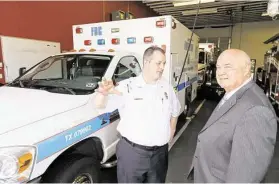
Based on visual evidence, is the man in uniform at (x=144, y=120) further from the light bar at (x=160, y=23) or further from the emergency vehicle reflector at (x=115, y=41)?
the emergency vehicle reflector at (x=115, y=41)

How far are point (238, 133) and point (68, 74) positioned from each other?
98.2 inches

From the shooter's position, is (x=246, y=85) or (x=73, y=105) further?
(x=73, y=105)

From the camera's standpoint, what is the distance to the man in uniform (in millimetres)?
1943

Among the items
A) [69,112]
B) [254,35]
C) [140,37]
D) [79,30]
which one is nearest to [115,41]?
[140,37]

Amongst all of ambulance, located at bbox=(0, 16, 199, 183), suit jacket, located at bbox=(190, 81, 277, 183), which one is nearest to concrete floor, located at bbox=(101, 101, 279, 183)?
ambulance, located at bbox=(0, 16, 199, 183)

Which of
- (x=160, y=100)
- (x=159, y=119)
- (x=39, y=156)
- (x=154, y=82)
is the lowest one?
(x=39, y=156)

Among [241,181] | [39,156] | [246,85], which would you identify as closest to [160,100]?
[246,85]

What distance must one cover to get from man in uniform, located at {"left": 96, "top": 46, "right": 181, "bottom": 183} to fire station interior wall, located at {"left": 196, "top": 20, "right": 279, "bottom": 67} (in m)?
15.7

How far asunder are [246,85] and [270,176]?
2668mm

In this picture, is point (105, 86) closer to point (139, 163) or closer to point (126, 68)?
point (139, 163)

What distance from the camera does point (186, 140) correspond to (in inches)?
185

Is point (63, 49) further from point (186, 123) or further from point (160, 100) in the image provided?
point (160, 100)

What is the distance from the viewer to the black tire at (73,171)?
1.87 meters

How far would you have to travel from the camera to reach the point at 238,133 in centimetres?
121
